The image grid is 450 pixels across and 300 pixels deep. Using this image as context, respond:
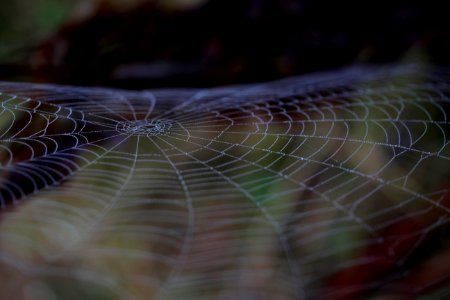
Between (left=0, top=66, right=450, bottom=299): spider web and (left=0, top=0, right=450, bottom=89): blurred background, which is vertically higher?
(left=0, top=0, right=450, bottom=89): blurred background

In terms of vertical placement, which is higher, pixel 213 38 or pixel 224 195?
Result: pixel 213 38

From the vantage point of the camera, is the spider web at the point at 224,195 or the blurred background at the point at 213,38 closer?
the spider web at the point at 224,195

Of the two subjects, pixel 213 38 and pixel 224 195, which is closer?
pixel 224 195

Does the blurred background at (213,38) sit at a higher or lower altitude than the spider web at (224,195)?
higher

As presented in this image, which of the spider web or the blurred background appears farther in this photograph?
the blurred background
